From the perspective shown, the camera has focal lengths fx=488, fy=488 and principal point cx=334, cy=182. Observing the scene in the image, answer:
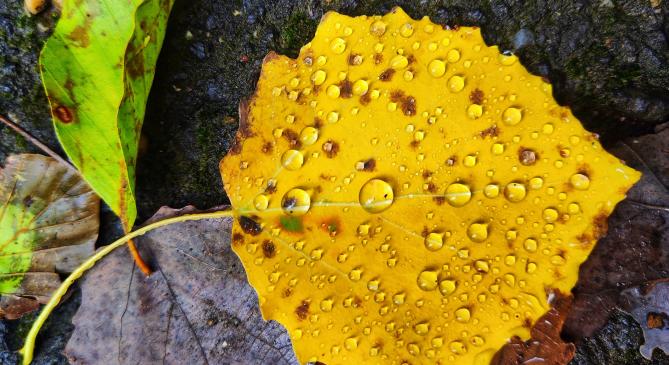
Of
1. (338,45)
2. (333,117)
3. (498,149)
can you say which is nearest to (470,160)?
(498,149)

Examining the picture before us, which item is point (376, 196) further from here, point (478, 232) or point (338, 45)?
point (338, 45)

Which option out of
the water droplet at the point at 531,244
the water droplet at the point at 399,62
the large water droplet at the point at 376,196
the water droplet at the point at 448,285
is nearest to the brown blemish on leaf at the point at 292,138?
the large water droplet at the point at 376,196

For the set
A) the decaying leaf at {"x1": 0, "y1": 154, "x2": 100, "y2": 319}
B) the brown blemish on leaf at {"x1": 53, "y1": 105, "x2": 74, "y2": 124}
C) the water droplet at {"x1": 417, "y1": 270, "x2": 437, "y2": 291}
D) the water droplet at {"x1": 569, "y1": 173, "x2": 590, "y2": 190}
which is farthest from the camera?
the decaying leaf at {"x1": 0, "y1": 154, "x2": 100, "y2": 319}

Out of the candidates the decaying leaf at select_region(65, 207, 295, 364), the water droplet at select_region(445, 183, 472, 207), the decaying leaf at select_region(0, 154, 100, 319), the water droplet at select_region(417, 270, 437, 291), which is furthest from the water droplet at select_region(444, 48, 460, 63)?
the decaying leaf at select_region(0, 154, 100, 319)

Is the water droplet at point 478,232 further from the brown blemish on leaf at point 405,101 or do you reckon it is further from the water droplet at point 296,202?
the water droplet at point 296,202

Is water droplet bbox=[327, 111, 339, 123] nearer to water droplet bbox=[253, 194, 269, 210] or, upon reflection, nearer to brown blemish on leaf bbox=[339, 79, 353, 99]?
brown blemish on leaf bbox=[339, 79, 353, 99]

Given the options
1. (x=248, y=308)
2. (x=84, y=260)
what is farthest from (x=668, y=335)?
(x=84, y=260)

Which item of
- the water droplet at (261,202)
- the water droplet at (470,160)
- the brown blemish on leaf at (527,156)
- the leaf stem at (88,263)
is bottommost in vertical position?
the leaf stem at (88,263)
